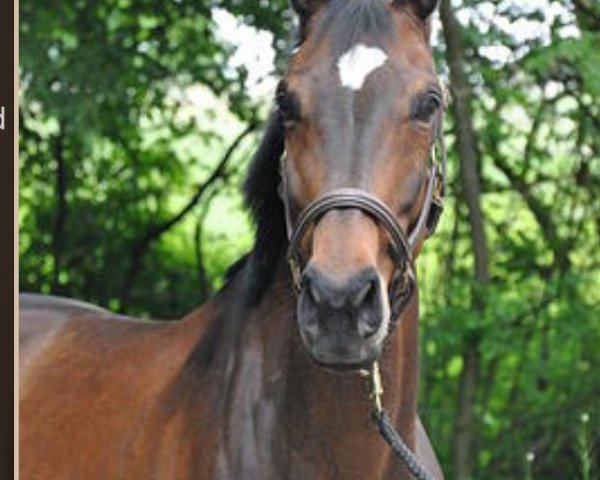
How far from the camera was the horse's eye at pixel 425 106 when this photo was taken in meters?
3.09

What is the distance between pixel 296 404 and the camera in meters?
3.26

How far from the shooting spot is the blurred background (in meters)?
5.94

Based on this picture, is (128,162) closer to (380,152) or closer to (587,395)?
(587,395)

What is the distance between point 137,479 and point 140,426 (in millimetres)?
139

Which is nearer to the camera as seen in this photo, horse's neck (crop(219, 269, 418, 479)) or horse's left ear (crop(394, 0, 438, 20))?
horse's neck (crop(219, 269, 418, 479))

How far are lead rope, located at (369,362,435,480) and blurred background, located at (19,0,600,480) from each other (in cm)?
229

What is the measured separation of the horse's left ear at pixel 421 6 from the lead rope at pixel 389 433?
0.79 meters

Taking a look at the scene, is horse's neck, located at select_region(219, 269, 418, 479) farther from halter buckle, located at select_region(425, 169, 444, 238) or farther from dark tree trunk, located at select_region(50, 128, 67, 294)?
dark tree trunk, located at select_region(50, 128, 67, 294)

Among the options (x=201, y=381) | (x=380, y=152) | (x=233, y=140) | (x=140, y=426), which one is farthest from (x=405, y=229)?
(x=233, y=140)

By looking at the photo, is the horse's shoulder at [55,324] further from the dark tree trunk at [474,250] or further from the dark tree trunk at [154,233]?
the dark tree trunk at [154,233]

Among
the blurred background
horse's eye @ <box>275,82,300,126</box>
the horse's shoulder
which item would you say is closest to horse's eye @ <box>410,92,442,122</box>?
horse's eye @ <box>275,82,300,126</box>

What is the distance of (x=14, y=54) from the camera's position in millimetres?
2928

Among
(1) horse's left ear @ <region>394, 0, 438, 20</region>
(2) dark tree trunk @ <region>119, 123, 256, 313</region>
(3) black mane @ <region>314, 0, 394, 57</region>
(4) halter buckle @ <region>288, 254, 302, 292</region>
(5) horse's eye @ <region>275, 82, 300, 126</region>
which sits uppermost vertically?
(2) dark tree trunk @ <region>119, 123, 256, 313</region>

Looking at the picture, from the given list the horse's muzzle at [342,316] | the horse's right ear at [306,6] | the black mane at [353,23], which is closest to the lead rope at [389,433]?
the horse's muzzle at [342,316]
